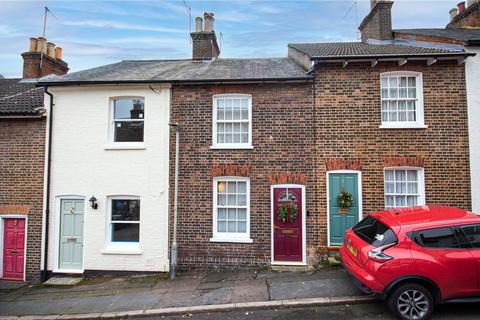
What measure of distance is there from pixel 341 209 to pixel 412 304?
368cm

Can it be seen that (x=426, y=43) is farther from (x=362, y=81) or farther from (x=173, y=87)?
(x=173, y=87)

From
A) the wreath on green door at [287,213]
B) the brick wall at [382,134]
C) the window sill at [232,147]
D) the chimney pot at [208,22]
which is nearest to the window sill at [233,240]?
the wreath on green door at [287,213]

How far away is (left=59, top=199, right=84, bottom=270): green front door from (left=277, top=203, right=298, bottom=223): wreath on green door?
20.8 ft

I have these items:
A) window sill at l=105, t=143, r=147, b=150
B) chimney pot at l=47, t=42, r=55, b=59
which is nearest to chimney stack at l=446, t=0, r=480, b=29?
window sill at l=105, t=143, r=147, b=150

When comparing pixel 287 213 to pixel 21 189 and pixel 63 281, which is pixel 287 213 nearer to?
pixel 63 281

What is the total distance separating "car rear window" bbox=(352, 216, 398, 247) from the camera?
601cm

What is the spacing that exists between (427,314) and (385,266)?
1134mm

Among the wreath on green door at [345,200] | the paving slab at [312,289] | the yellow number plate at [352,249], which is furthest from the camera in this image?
the wreath on green door at [345,200]

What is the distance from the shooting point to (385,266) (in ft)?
19.0

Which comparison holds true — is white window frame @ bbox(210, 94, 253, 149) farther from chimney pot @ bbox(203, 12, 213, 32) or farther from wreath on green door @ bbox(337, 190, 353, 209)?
chimney pot @ bbox(203, 12, 213, 32)

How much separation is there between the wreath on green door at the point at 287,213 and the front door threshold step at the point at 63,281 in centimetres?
642

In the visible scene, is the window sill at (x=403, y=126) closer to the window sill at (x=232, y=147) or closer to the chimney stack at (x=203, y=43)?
the window sill at (x=232, y=147)

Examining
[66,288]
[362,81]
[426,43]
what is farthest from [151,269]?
[426,43]

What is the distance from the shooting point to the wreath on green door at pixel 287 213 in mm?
9234
